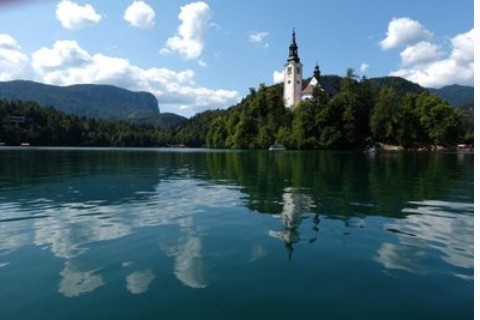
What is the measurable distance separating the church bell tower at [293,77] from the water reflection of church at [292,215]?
5313 inches

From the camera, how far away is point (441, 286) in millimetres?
7922

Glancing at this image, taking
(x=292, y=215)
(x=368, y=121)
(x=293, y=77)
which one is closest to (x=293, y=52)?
(x=293, y=77)

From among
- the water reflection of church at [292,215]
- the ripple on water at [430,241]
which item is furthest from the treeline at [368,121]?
the ripple on water at [430,241]

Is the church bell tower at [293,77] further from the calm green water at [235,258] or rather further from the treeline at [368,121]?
the calm green water at [235,258]

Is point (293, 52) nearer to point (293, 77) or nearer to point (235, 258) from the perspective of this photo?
point (293, 77)

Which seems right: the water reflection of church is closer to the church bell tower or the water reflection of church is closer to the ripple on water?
the ripple on water

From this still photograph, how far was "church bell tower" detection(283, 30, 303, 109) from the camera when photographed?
153375 mm

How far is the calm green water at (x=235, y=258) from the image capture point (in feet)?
22.6

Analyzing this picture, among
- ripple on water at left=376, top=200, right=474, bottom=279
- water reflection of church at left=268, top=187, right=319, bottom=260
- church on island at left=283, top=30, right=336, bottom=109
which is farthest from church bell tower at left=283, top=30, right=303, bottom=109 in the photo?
ripple on water at left=376, top=200, right=474, bottom=279

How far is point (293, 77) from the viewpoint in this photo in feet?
501

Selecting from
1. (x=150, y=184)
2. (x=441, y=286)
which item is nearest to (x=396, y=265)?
(x=441, y=286)

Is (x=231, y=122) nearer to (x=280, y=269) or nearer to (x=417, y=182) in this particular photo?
(x=417, y=182)

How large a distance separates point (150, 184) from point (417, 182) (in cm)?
1857

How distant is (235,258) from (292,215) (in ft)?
19.7
